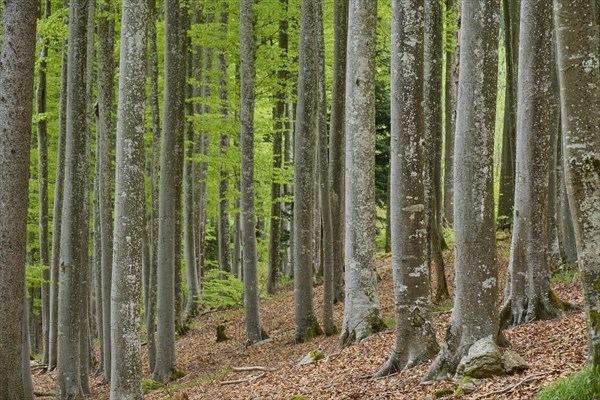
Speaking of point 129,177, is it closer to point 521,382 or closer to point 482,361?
point 482,361

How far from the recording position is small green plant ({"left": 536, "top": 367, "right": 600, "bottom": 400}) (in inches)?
189

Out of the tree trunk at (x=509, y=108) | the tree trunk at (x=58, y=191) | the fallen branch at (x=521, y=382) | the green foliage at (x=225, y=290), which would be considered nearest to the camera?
the fallen branch at (x=521, y=382)

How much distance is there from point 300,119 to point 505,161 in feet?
25.8

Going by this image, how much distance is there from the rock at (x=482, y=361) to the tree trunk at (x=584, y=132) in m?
1.53

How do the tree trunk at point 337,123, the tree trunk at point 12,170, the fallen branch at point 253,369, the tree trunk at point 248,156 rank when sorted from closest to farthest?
1. the tree trunk at point 12,170
2. the fallen branch at point 253,369
3. the tree trunk at point 248,156
4. the tree trunk at point 337,123

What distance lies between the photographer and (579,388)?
488 centimetres

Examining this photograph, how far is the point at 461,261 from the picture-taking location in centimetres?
698

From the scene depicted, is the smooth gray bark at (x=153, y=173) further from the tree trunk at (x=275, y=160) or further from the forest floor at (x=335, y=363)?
the tree trunk at (x=275, y=160)

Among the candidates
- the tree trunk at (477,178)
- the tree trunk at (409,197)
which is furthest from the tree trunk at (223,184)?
the tree trunk at (477,178)

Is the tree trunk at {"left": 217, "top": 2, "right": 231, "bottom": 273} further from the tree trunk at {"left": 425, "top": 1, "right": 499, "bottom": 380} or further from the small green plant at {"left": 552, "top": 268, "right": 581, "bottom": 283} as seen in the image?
the tree trunk at {"left": 425, "top": 1, "right": 499, "bottom": 380}

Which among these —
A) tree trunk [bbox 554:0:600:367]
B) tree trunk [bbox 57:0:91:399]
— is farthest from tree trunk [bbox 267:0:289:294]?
tree trunk [bbox 554:0:600:367]

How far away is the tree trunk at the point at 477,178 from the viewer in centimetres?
687

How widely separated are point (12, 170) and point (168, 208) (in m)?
6.14

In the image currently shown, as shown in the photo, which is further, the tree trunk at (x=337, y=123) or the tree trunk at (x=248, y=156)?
the tree trunk at (x=337, y=123)
